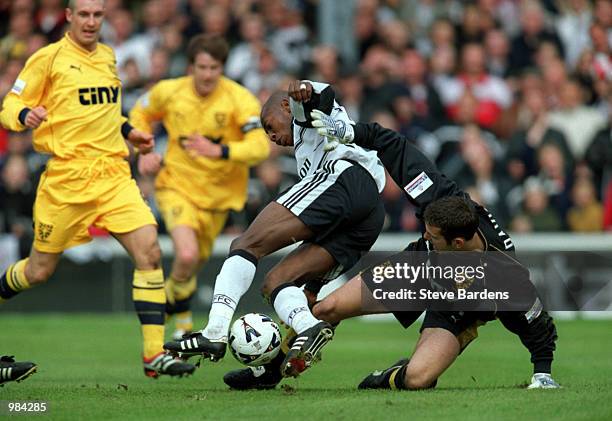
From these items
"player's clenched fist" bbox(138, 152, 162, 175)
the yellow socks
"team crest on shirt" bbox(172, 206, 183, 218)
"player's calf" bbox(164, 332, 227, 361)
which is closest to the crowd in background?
"team crest on shirt" bbox(172, 206, 183, 218)

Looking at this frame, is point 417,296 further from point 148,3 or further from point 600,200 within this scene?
point 148,3

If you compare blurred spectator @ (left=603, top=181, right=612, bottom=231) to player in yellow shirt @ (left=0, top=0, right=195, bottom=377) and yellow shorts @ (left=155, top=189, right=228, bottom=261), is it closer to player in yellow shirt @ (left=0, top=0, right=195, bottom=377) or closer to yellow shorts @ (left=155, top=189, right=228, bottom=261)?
yellow shorts @ (left=155, top=189, right=228, bottom=261)

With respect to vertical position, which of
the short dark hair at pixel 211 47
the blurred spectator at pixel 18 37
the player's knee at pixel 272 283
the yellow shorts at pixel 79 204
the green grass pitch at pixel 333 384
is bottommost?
the green grass pitch at pixel 333 384

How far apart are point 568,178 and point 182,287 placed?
269 inches

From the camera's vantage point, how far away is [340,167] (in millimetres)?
8656

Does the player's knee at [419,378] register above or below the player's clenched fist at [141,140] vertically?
below

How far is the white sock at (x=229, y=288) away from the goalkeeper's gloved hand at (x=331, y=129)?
1.01 m

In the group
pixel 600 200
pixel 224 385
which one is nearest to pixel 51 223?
pixel 224 385

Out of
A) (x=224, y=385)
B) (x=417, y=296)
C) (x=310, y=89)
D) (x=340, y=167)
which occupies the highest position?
(x=310, y=89)

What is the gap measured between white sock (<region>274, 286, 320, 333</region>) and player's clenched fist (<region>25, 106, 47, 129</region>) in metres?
2.46

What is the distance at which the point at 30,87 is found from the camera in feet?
31.7

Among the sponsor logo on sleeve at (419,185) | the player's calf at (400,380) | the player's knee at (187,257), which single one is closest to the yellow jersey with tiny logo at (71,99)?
the player's knee at (187,257)

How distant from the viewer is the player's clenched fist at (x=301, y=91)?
8.22 metres

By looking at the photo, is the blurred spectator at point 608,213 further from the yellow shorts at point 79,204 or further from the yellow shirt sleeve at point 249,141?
the yellow shorts at point 79,204
